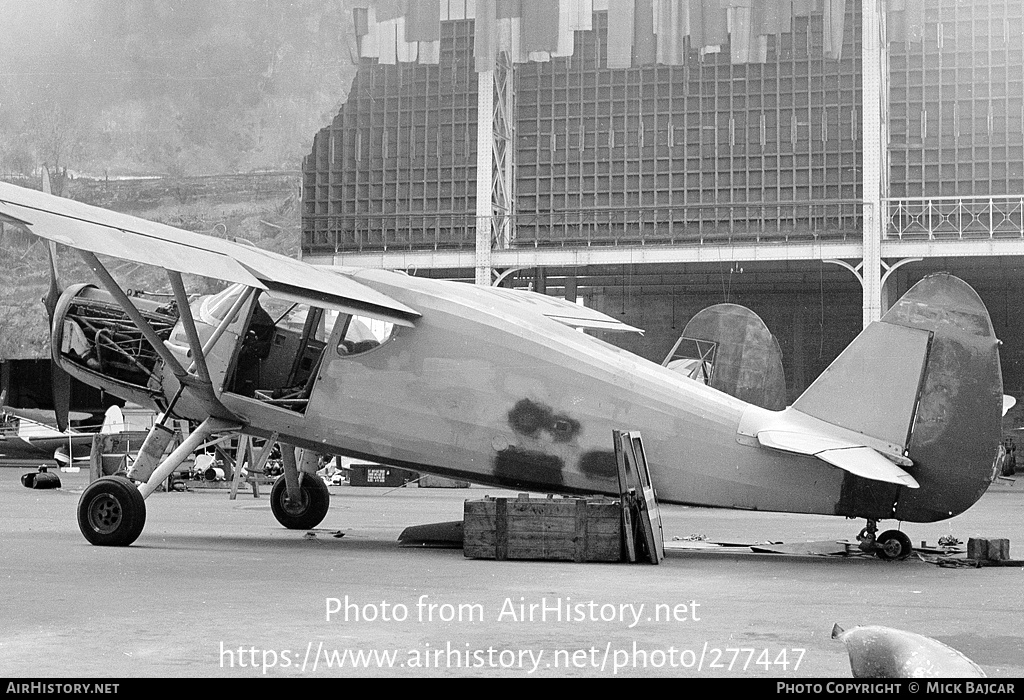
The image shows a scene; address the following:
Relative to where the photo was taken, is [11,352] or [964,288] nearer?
[964,288]

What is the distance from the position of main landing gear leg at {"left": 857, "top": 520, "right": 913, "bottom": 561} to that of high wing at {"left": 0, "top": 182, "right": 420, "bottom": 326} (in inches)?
183

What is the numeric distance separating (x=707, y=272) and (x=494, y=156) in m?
8.20

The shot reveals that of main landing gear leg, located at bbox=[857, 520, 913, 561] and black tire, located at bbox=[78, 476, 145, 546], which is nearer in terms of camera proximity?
main landing gear leg, located at bbox=[857, 520, 913, 561]

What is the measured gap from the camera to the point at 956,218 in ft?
115

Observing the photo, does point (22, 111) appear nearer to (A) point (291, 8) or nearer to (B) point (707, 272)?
(A) point (291, 8)

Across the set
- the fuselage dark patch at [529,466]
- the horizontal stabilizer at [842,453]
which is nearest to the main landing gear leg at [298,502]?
the fuselage dark patch at [529,466]

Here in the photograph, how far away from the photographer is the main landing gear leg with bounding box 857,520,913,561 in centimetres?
1055

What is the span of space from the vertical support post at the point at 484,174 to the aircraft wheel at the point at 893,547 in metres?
22.9

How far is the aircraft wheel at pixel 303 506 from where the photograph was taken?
13.6m

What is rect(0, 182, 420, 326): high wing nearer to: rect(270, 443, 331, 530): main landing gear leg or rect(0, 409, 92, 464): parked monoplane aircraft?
rect(270, 443, 331, 530): main landing gear leg

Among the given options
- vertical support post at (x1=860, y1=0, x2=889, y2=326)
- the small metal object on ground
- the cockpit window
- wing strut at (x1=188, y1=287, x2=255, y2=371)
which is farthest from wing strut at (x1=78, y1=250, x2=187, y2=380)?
vertical support post at (x1=860, y1=0, x2=889, y2=326)

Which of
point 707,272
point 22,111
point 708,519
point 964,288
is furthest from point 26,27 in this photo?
point 964,288

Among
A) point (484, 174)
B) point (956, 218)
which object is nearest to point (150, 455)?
point (484, 174)

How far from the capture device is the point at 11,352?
115ft
